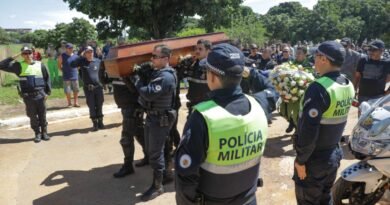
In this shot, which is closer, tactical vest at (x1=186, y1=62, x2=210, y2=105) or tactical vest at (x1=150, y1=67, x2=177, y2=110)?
tactical vest at (x1=150, y1=67, x2=177, y2=110)

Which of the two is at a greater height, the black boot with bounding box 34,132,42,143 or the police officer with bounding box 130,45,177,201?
the police officer with bounding box 130,45,177,201

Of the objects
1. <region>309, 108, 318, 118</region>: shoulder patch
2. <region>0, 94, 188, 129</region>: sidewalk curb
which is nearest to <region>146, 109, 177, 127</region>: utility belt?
<region>309, 108, 318, 118</region>: shoulder patch

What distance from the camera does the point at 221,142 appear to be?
2.46 metres

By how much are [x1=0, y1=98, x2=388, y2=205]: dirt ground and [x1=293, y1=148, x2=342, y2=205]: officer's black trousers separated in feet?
3.71

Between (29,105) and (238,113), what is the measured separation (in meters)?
6.77

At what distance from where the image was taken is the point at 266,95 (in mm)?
3250

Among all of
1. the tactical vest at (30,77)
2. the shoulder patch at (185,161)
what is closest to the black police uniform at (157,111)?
the shoulder patch at (185,161)

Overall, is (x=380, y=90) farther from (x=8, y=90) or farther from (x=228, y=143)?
(x=8, y=90)

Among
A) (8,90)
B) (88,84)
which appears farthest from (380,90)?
(8,90)

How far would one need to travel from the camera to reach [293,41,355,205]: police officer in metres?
3.61

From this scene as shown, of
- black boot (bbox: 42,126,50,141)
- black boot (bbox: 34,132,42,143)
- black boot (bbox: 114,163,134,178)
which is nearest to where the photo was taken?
black boot (bbox: 114,163,134,178)

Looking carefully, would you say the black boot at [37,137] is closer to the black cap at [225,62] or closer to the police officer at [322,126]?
the police officer at [322,126]

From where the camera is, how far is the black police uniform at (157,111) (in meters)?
4.75

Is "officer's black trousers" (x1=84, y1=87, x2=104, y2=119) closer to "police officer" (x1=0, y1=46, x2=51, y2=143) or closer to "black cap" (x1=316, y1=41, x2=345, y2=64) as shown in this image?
"police officer" (x1=0, y1=46, x2=51, y2=143)
